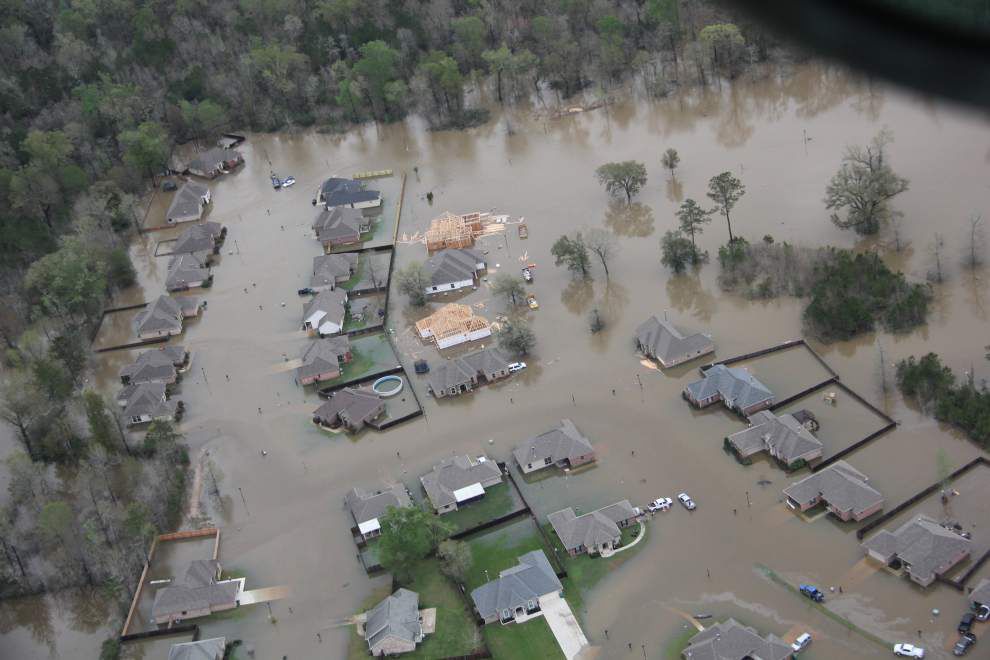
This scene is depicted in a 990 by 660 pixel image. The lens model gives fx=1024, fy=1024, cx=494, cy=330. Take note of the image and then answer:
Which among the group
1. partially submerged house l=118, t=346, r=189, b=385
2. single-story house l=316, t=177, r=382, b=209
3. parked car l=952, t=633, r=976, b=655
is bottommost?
parked car l=952, t=633, r=976, b=655

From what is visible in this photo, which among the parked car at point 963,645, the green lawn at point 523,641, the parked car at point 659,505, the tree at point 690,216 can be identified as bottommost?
the green lawn at point 523,641

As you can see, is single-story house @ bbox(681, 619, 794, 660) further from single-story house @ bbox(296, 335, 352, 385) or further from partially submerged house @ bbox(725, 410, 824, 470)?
single-story house @ bbox(296, 335, 352, 385)

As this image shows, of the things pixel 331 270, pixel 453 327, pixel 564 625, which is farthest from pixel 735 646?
pixel 331 270

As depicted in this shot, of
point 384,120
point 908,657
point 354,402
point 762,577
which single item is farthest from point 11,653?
point 384,120

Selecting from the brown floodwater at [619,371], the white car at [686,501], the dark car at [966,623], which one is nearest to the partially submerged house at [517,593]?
the brown floodwater at [619,371]

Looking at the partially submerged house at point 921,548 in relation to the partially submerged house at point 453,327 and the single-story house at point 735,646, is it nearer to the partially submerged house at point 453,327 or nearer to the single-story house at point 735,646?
the single-story house at point 735,646

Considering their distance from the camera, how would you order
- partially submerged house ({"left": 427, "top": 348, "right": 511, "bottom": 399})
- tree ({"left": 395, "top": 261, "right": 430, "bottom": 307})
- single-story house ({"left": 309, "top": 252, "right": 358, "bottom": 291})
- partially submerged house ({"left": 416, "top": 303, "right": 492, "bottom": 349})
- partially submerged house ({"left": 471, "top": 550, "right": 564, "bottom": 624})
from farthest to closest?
single-story house ({"left": 309, "top": 252, "right": 358, "bottom": 291}) < tree ({"left": 395, "top": 261, "right": 430, "bottom": 307}) < partially submerged house ({"left": 416, "top": 303, "right": 492, "bottom": 349}) < partially submerged house ({"left": 427, "top": 348, "right": 511, "bottom": 399}) < partially submerged house ({"left": 471, "top": 550, "right": 564, "bottom": 624})

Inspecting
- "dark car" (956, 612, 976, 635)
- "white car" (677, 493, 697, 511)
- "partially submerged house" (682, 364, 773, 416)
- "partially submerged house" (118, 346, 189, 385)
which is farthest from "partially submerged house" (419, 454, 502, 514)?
"dark car" (956, 612, 976, 635)
